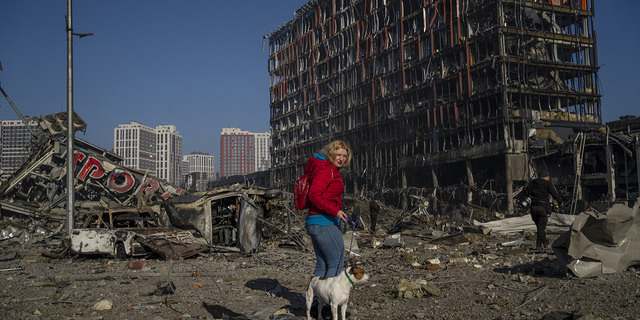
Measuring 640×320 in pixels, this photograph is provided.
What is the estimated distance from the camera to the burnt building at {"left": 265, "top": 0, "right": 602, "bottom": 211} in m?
34.6

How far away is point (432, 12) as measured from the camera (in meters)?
43.3

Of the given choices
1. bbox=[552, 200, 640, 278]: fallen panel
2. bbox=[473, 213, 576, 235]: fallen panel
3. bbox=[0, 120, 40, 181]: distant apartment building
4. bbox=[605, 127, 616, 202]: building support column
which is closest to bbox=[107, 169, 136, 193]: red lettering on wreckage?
bbox=[473, 213, 576, 235]: fallen panel

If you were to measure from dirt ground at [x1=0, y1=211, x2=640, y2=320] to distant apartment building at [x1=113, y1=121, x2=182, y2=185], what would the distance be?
162560 millimetres

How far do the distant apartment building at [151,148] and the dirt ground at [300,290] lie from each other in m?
Answer: 163

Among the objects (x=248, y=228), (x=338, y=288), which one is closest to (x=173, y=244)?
(x=248, y=228)

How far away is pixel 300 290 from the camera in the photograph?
6.29 meters

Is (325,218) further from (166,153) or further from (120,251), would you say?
(166,153)

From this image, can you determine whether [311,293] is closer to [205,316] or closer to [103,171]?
[205,316]

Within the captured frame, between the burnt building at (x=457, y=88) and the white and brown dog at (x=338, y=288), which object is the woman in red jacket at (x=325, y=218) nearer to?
the white and brown dog at (x=338, y=288)

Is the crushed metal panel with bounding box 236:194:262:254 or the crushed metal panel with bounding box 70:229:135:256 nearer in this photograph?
the crushed metal panel with bounding box 70:229:135:256

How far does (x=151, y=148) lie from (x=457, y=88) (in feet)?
534

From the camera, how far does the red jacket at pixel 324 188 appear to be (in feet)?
13.6

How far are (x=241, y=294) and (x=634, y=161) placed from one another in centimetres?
2689

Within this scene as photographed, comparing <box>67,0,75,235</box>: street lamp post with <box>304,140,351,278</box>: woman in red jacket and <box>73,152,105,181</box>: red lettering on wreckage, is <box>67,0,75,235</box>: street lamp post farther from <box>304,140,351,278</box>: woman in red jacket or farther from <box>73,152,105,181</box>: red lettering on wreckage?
<box>73,152,105,181</box>: red lettering on wreckage
